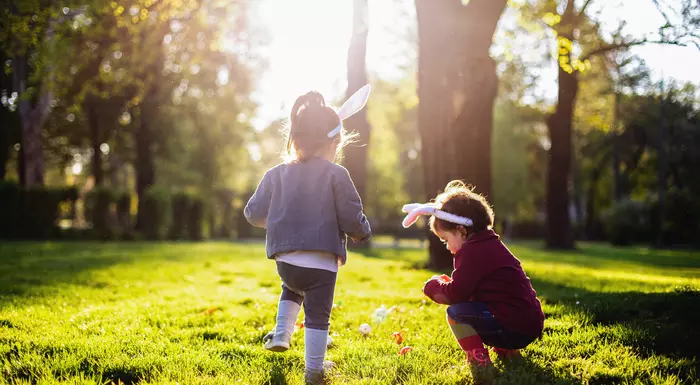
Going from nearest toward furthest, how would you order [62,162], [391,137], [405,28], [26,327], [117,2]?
[26,327] < [117,2] < [405,28] < [62,162] < [391,137]

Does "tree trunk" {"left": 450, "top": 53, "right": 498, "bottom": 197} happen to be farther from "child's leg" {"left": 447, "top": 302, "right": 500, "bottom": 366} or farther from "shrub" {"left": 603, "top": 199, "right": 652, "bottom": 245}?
"shrub" {"left": 603, "top": 199, "right": 652, "bottom": 245}

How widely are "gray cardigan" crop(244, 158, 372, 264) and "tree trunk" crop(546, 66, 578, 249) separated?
18.5m

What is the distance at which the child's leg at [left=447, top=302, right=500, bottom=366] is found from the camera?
3848 millimetres

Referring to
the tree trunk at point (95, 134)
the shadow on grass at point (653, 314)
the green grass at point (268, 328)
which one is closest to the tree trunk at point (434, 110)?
the green grass at point (268, 328)

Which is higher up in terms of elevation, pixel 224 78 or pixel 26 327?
pixel 224 78

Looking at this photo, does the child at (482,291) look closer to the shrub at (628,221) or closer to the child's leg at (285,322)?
the child's leg at (285,322)

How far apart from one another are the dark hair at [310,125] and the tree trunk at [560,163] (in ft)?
59.9

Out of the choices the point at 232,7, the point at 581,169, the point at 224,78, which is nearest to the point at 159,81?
the point at 224,78

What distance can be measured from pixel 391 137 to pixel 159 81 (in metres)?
26.1

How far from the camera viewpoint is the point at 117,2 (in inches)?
506

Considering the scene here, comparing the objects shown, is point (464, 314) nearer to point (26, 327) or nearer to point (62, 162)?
point (26, 327)

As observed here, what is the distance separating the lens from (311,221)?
3.92m

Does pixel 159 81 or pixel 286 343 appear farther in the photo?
pixel 159 81

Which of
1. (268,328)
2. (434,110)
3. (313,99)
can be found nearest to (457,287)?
(313,99)
